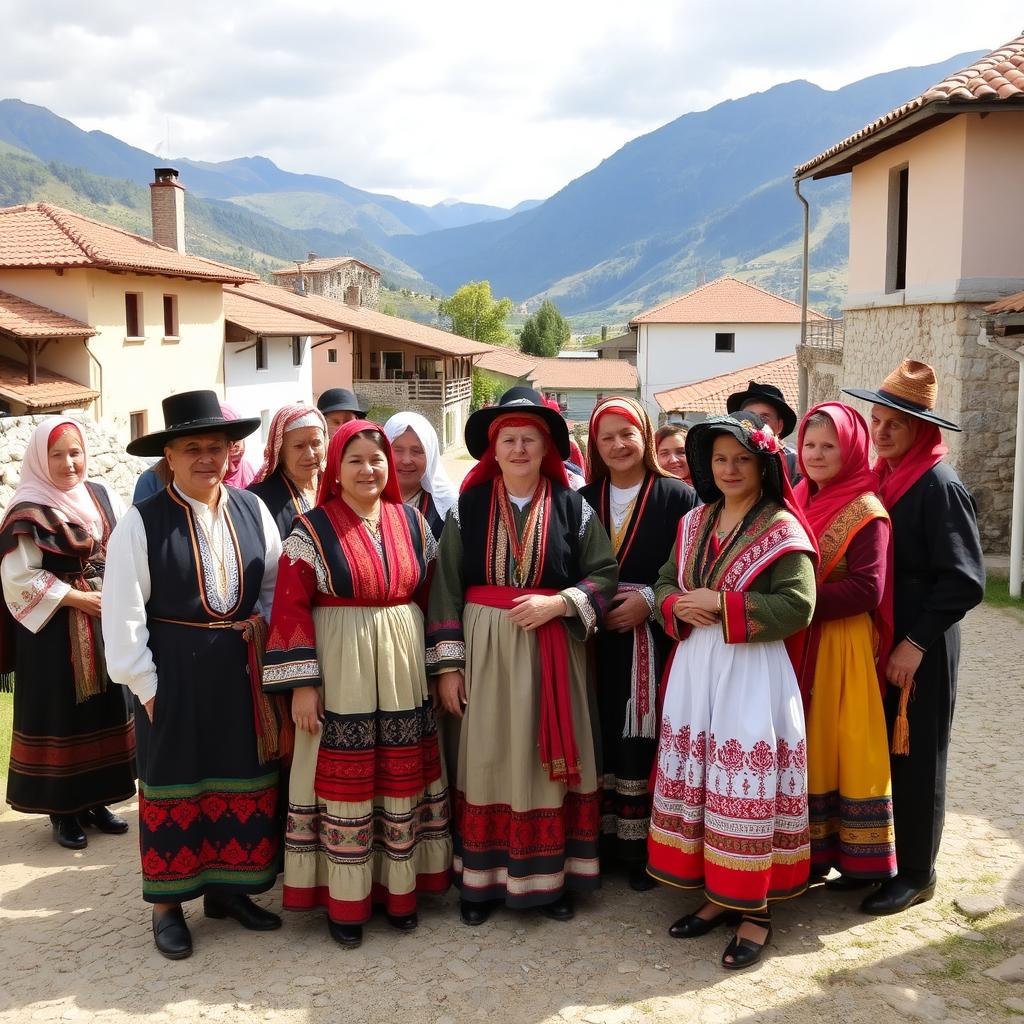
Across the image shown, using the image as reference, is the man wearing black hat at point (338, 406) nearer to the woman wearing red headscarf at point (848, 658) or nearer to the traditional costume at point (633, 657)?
the traditional costume at point (633, 657)

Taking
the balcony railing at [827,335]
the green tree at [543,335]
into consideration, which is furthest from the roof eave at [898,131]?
the green tree at [543,335]

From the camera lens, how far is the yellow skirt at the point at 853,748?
11.4 feet

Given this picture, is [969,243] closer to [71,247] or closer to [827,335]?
[827,335]

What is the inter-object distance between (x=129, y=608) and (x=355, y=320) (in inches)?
1451

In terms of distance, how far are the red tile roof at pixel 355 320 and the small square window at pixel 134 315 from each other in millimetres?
11757

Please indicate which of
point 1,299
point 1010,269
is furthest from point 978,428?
point 1,299

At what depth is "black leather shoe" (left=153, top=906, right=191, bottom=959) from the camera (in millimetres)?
3494

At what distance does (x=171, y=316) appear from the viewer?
2255 centimetres

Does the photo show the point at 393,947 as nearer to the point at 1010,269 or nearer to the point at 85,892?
the point at 85,892

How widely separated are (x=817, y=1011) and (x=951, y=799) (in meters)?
2.11

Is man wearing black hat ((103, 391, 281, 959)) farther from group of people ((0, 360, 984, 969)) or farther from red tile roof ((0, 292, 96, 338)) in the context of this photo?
red tile roof ((0, 292, 96, 338))

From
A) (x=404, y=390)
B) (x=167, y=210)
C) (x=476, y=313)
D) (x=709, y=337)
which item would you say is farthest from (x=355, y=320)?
(x=476, y=313)

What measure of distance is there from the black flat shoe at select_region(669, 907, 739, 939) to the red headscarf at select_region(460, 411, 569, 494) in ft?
5.35

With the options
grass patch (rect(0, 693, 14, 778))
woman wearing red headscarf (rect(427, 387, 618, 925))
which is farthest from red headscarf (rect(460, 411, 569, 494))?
grass patch (rect(0, 693, 14, 778))
